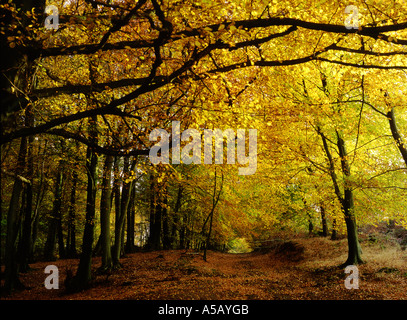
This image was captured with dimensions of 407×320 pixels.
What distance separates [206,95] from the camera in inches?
348

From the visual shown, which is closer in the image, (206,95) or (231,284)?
(206,95)

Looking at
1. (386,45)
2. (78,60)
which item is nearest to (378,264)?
(386,45)

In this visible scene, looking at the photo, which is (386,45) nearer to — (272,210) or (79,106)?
(79,106)

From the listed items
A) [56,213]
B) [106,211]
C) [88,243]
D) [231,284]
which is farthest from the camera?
[56,213]

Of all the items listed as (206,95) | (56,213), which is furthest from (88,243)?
(56,213)

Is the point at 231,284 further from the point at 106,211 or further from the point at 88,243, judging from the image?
the point at 106,211

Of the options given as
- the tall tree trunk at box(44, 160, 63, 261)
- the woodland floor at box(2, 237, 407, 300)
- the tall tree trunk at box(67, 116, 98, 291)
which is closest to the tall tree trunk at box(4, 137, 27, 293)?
the woodland floor at box(2, 237, 407, 300)

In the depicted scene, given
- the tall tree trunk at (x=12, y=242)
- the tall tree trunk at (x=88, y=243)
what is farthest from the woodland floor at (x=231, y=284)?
the tall tree trunk at (x=12, y=242)

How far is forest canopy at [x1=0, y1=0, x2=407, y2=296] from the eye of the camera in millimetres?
5371

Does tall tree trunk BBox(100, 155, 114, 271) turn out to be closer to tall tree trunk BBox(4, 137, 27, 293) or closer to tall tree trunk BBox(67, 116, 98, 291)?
tall tree trunk BBox(67, 116, 98, 291)

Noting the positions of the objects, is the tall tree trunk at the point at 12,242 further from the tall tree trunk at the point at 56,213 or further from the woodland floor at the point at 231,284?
the tall tree trunk at the point at 56,213

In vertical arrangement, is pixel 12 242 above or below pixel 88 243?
above

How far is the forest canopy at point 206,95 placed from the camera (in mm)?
5371

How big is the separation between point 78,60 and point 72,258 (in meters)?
19.1
